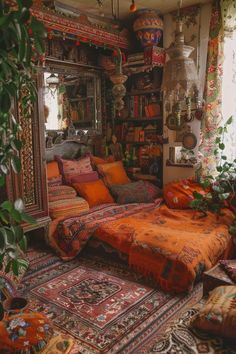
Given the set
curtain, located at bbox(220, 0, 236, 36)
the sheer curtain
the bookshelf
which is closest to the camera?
curtain, located at bbox(220, 0, 236, 36)

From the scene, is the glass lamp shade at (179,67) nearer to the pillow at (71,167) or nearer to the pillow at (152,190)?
the pillow at (152,190)

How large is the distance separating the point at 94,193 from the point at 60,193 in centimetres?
42

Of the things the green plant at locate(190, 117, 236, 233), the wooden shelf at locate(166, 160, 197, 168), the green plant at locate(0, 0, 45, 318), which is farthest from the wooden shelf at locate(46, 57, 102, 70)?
the green plant at locate(0, 0, 45, 318)

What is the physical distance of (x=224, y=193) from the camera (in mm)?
3326

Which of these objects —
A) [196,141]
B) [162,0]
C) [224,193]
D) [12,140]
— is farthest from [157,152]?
[12,140]

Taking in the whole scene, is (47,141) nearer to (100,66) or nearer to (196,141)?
(100,66)

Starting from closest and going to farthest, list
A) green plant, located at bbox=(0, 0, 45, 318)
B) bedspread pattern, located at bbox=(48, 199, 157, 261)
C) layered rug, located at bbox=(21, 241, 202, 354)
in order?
green plant, located at bbox=(0, 0, 45, 318)
layered rug, located at bbox=(21, 241, 202, 354)
bedspread pattern, located at bbox=(48, 199, 157, 261)

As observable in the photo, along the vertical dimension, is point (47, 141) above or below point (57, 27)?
below

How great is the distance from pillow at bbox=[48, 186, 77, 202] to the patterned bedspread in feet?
0.95

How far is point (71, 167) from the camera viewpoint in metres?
4.01

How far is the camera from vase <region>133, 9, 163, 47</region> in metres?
3.91

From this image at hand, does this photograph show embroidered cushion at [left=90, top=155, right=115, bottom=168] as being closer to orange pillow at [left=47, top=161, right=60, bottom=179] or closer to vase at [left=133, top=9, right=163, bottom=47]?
orange pillow at [left=47, top=161, right=60, bottom=179]

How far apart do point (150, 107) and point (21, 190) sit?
7.13 ft

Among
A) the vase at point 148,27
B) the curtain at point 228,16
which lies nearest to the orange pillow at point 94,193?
the vase at point 148,27
